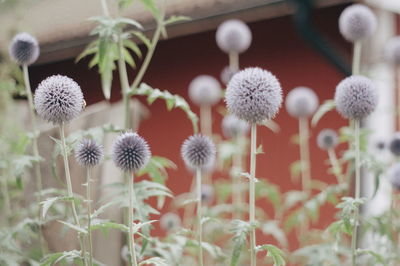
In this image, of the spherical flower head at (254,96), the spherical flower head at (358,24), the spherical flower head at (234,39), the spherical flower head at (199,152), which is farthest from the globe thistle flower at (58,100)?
the spherical flower head at (234,39)

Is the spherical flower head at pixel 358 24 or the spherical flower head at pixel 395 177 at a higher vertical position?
the spherical flower head at pixel 358 24

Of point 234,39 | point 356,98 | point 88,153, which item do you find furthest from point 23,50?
point 234,39

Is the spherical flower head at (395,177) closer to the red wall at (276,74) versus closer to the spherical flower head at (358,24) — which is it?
the spherical flower head at (358,24)

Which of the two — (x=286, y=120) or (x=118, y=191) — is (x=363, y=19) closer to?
(x=118, y=191)

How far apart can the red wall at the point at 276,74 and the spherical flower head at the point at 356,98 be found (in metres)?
2.66

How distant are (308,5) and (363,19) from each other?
4.83 ft

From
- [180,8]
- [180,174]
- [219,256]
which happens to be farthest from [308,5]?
[219,256]

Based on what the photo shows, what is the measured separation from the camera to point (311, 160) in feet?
15.8

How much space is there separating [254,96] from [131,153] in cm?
38

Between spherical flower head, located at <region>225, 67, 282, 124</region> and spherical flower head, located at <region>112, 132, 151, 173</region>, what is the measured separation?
0.90 feet

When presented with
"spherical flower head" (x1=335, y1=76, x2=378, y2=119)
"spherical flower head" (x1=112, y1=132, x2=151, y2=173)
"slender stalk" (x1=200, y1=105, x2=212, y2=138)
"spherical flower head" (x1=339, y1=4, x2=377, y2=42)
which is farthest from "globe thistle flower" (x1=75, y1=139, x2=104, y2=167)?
"slender stalk" (x1=200, y1=105, x2=212, y2=138)

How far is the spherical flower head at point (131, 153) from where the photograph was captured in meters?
1.64

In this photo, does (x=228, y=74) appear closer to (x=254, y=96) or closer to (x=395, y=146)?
(x=395, y=146)

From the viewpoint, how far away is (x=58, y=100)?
1535 mm
